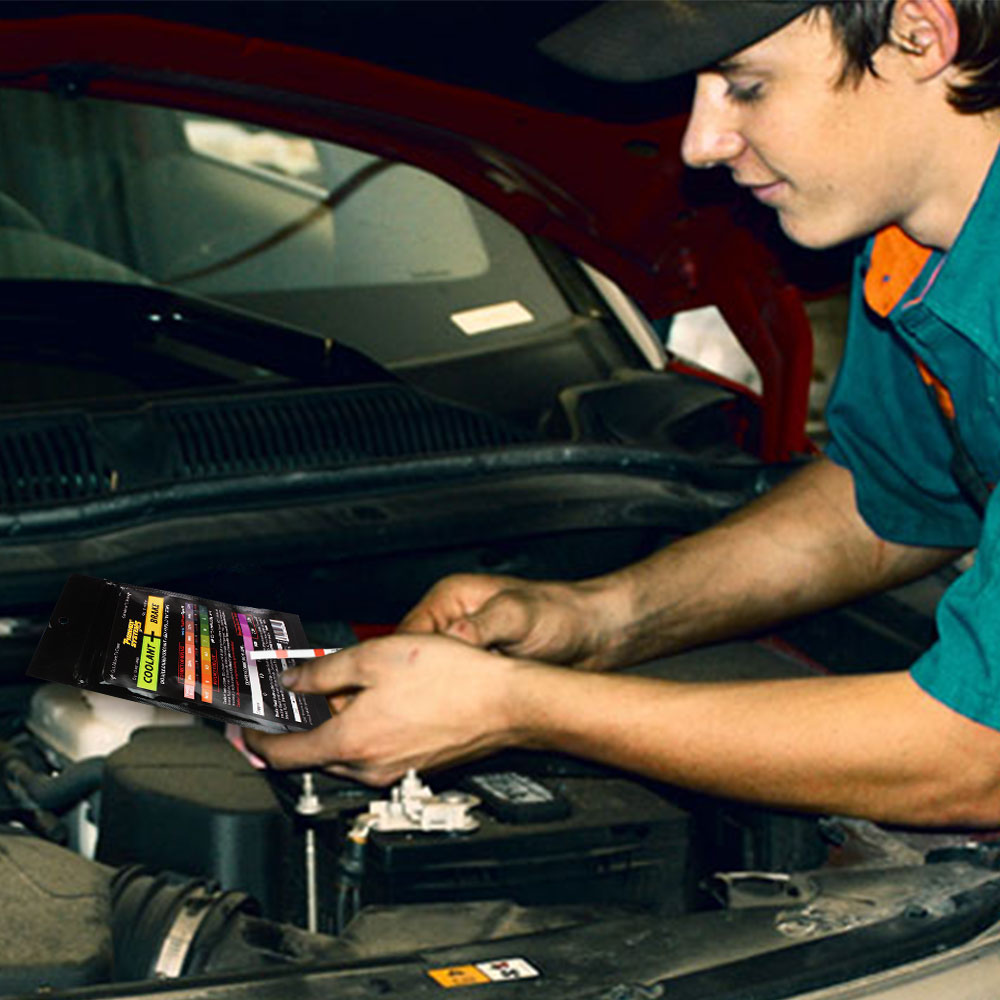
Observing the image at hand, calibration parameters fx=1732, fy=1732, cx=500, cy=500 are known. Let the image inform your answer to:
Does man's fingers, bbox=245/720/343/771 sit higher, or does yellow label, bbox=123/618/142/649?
yellow label, bbox=123/618/142/649

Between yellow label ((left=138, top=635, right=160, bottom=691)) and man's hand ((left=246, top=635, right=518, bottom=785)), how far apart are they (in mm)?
158

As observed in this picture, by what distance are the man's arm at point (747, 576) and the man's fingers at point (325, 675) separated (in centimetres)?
39

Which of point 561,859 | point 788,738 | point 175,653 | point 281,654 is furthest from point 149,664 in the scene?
point 788,738

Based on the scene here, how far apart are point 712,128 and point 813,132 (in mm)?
108

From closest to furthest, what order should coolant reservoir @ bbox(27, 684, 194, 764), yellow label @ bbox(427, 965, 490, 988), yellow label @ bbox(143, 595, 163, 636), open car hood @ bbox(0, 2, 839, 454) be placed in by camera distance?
yellow label @ bbox(427, 965, 490, 988)
yellow label @ bbox(143, 595, 163, 636)
coolant reservoir @ bbox(27, 684, 194, 764)
open car hood @ bbox(0, 2, 839, 454)

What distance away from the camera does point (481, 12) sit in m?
1.73

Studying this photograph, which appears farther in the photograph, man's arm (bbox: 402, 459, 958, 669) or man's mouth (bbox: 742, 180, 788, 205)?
man's arm (bbox: 402, 459, 958, 669)

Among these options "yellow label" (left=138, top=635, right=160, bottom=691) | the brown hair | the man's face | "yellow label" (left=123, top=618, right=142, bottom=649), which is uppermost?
the brown hair

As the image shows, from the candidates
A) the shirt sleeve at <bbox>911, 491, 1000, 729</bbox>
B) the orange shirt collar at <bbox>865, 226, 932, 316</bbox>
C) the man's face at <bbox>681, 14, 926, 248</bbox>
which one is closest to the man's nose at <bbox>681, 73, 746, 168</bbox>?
the man's face at <bbox>681, 14, 926, 248</bbox>

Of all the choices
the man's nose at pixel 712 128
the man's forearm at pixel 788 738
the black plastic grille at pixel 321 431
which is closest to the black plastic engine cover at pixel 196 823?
the man's forearm at pixel 788 738

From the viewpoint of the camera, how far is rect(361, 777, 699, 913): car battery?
153 cm

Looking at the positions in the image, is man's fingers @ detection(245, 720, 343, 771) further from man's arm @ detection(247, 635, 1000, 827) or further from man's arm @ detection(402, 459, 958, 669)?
man's arm @ detection(402, 459, 958, 669)

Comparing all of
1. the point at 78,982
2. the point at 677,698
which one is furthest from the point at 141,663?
the point at 677,698

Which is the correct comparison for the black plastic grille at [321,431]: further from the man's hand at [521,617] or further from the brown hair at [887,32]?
the brown hair at [887,32]
